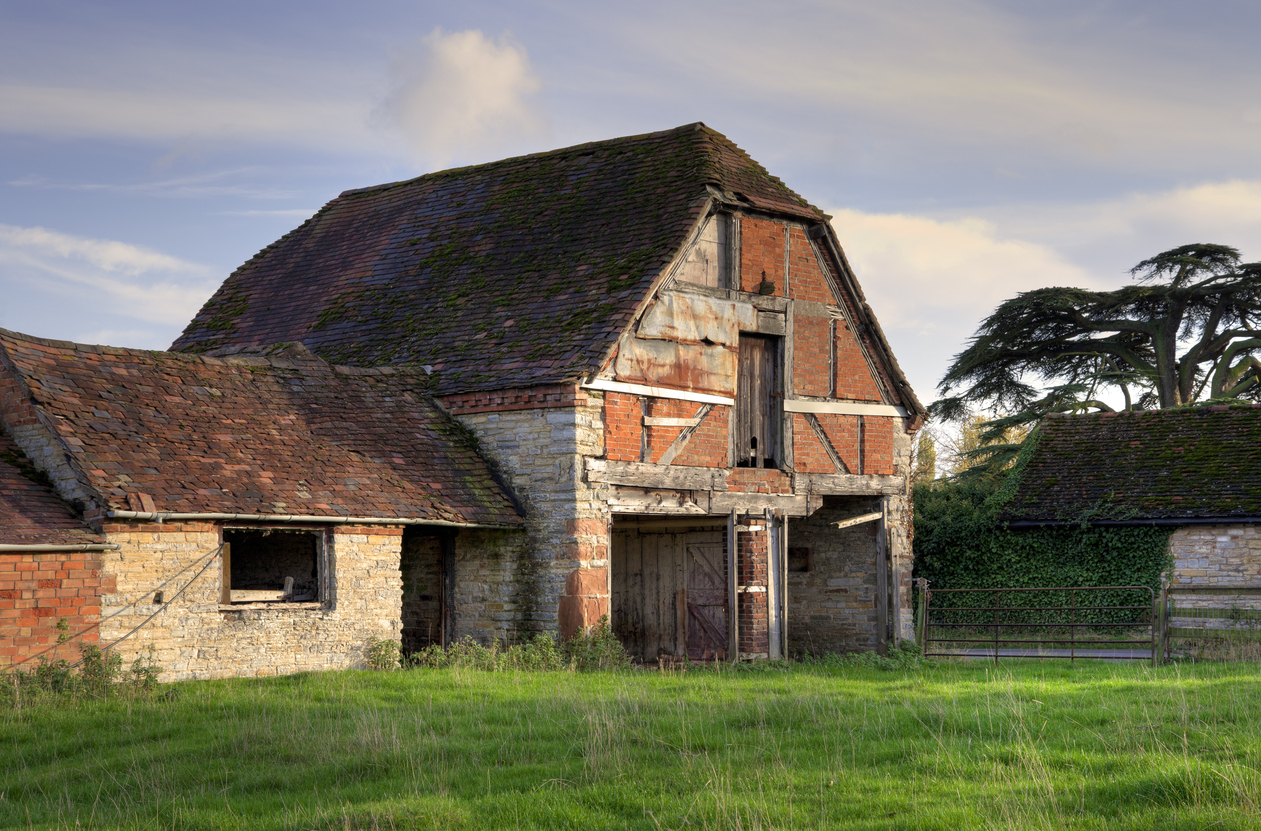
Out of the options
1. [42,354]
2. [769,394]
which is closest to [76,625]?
[42,354]

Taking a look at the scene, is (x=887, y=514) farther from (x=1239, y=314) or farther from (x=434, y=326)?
(x=1239, y=314)

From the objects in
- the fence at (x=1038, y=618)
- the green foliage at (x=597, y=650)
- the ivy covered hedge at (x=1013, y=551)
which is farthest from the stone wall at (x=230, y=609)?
the ivy covered hedge at (x=1013, y=551)

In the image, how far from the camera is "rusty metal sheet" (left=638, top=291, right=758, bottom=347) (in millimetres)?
17266

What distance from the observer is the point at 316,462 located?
15180 millimetres

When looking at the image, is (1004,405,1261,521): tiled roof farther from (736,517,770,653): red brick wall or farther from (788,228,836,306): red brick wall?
(736,517,770,653): red brick wall

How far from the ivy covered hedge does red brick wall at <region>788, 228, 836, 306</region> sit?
309 inches

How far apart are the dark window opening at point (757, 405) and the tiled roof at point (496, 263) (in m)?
2.21

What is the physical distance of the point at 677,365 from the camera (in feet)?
57.2

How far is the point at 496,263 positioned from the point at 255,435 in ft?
19.0

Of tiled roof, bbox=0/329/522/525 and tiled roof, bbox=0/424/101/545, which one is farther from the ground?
tiled roof, bbox=0/329/522/525

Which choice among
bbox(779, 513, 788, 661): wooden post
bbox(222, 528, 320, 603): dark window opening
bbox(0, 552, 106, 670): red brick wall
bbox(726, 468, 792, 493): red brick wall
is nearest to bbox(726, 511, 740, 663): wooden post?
bbox(726, 468, 792, 493): red brick wall

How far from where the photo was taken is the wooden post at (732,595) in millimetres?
17453

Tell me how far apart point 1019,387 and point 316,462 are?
24.9m

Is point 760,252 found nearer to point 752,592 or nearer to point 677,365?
point 677,365
